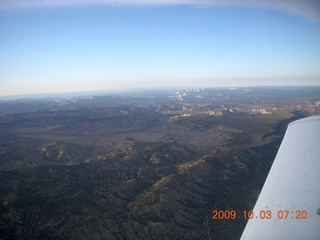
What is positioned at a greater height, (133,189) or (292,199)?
(292,199)

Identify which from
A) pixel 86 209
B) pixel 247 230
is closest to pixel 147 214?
pixel 86 209

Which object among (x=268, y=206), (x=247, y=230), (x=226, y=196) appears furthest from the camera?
(x=226, y=196)

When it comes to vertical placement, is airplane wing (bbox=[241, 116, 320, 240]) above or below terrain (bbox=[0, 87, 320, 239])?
above

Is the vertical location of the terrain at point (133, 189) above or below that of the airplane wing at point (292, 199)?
below

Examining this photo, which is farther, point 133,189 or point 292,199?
point 133,189

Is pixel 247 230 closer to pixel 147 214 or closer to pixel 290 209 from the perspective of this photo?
pixel 290 209

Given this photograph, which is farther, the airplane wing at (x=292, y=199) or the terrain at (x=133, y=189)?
the terrain at (x=133, y=189)

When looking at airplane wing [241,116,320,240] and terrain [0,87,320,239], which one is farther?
terrain [0,87,320,239]

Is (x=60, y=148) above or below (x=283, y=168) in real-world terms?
below
